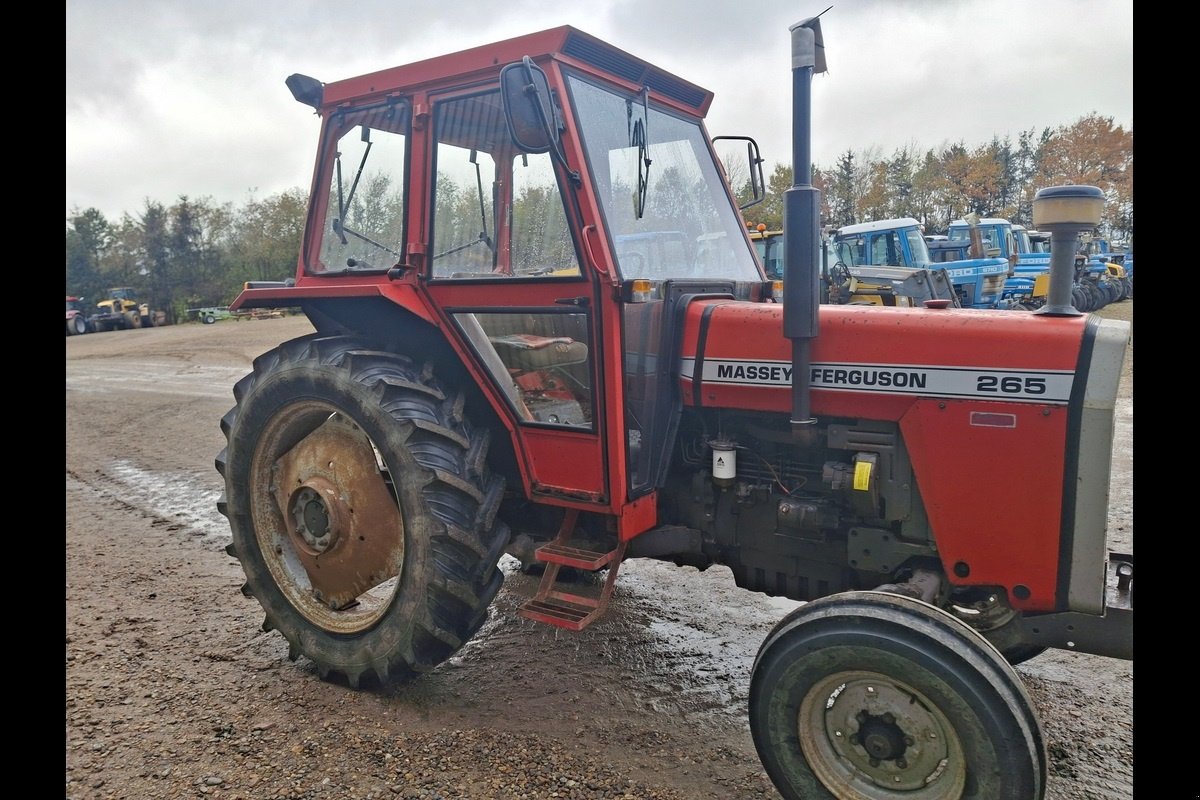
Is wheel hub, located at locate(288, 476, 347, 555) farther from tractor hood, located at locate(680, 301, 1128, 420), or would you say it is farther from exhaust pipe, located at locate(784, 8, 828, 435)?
exhaust pipe, located at locate(784, 8, 828, 435)

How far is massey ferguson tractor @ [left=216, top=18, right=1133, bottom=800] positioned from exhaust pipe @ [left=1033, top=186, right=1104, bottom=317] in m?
0.01

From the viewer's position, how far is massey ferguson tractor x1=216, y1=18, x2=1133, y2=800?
7.55ft

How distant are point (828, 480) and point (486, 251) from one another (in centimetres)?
161

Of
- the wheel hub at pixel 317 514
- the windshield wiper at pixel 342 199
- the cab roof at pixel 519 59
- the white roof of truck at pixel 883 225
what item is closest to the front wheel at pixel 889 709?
the wheel hub at pixel 317 514

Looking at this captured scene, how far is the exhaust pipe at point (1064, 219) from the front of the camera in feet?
7.33

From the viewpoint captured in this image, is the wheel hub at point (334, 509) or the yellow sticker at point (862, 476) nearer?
the yellow sticker at point (862, 476)

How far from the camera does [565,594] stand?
3.07 metres

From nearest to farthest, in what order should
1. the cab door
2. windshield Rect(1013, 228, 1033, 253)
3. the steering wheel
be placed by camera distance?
1. the cab door
2. the steering wheel
3. windshield Rect(1013, 228, 1033, 253)

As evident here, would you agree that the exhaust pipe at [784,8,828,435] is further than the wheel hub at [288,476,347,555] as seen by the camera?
No

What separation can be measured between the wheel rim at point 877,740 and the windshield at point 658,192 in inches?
61.1

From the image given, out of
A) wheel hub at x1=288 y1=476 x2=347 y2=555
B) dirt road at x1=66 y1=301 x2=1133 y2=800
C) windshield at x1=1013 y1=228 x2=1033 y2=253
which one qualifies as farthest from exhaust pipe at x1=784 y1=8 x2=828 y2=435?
windshield at x1=1013 y1=228 x2=1033 y2=253

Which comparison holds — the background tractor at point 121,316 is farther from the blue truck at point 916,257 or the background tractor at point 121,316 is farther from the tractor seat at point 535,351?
the tractor seat at point 535,351

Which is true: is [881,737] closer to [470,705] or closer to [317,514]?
[470,705]

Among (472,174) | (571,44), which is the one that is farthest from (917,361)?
(472,174)
